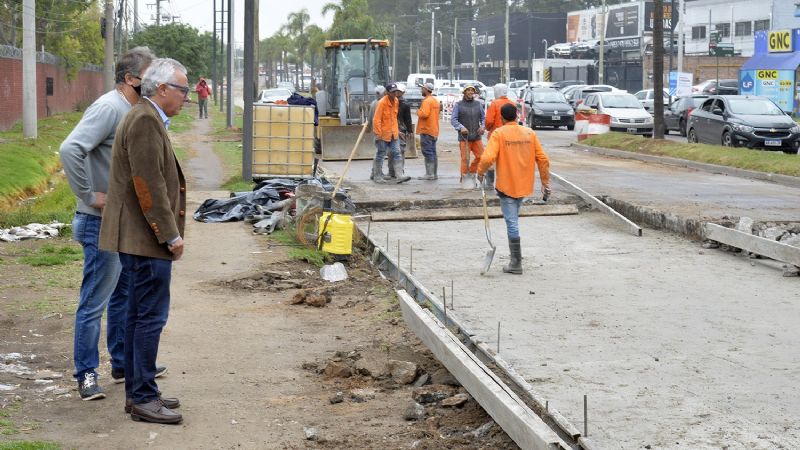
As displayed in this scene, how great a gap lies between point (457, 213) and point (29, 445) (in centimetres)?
1150

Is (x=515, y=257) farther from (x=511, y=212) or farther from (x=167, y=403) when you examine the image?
(x=167, y=403)

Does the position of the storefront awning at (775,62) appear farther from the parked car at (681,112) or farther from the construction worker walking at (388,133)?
the construction worker walking at (388,133)

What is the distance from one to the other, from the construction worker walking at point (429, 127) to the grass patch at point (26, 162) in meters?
7.03

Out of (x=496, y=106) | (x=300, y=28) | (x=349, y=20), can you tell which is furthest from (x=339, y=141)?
(x=300, y=28)

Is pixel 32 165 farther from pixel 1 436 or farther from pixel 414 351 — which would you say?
pixel 1 436

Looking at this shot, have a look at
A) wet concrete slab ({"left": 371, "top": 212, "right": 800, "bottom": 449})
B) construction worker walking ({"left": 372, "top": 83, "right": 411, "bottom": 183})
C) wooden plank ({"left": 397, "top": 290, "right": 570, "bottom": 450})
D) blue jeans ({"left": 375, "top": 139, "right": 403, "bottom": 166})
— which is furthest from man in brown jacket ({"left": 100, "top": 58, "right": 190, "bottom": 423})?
blue jeans ({"left": 375, "top": 139, "right": 403, "bottom": 166})

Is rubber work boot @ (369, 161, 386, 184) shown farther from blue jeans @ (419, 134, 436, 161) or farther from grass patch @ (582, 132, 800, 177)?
grass patch @ (582, 132, 800, 177)

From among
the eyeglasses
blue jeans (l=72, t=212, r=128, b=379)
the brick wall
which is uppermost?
the brick wall

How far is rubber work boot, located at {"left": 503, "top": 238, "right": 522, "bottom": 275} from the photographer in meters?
12.1

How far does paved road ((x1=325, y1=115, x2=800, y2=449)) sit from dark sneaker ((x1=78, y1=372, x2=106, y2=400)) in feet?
8.84

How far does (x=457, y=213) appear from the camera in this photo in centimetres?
1691

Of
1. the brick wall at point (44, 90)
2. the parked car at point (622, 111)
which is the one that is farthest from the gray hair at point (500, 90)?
the brick wall at point (44, 90)

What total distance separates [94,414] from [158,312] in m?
0.75

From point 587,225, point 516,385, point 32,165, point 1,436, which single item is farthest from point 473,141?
point 1,436
